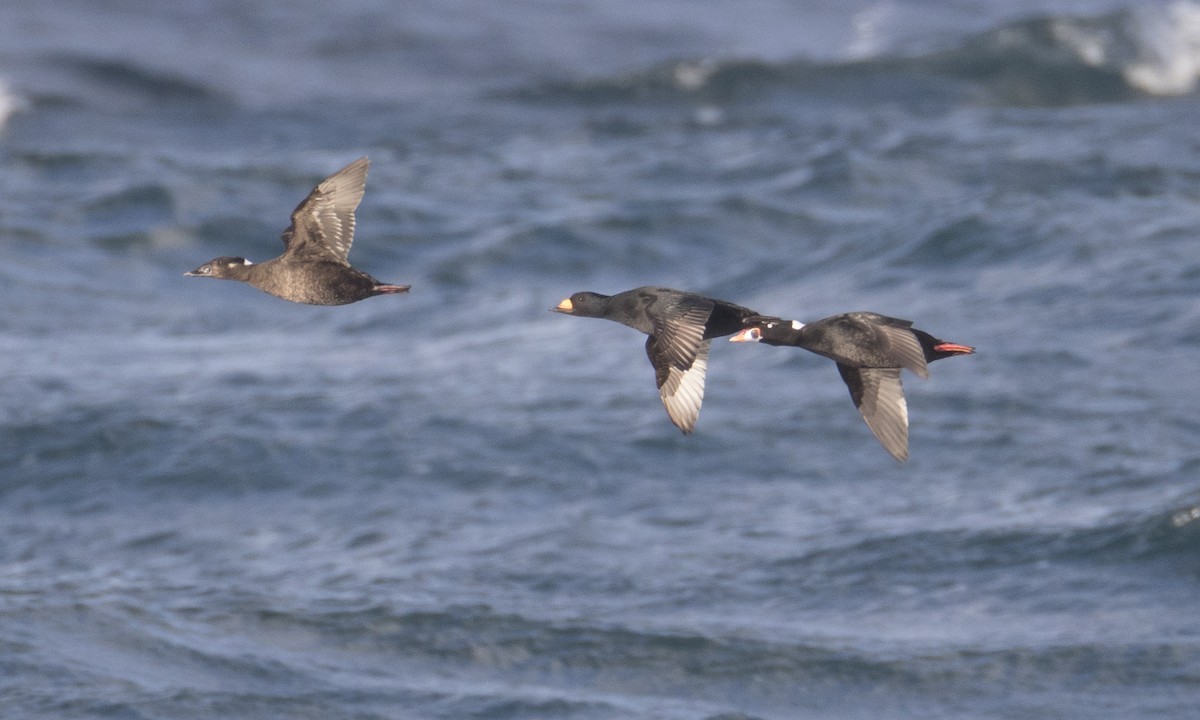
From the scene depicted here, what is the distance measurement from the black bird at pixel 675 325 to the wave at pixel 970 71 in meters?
26.2

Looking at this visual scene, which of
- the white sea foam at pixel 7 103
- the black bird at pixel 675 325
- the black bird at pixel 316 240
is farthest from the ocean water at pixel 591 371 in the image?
the black bird at pixel 316 240

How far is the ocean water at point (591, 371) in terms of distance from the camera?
20047mm

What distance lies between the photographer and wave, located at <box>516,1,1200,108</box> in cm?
3525

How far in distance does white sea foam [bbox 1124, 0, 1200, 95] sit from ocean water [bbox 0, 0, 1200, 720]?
4.4 inches

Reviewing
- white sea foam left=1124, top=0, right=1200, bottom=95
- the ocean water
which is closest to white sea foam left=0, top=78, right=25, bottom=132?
the ocean water

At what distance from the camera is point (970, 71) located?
119ft

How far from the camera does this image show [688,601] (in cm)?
2130

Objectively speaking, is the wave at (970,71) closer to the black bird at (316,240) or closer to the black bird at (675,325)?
the black bird at (675,325)

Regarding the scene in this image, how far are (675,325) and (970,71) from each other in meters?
28.9

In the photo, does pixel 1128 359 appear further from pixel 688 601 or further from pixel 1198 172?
pixel 688 601

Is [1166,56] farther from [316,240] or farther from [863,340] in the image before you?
[316,240]

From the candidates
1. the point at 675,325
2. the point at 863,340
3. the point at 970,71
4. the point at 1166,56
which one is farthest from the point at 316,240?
the point at 1166,56

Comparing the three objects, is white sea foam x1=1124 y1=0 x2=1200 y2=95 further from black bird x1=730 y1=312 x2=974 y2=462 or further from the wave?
black bird x1=730 y1=312 x2=974 y2=462

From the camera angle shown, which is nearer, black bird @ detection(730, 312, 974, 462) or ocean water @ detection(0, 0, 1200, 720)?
black bird @ detection(730, 312, 974, 462)
